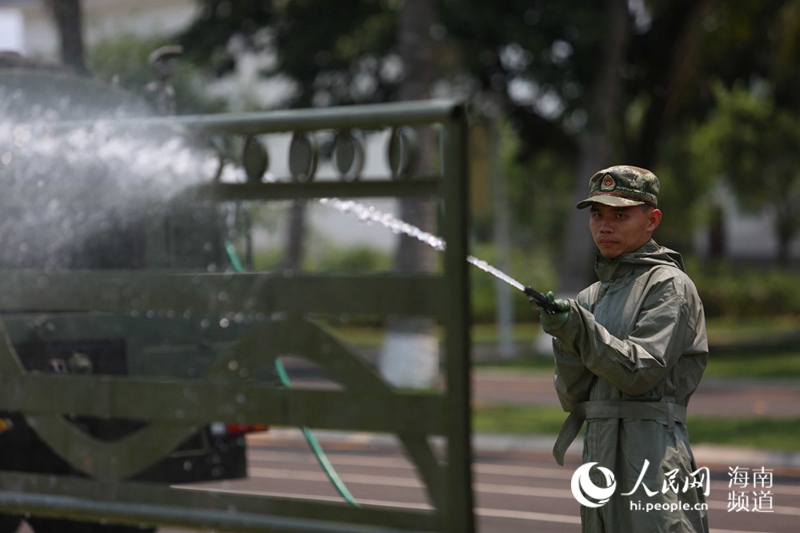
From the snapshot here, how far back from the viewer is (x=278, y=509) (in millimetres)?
2432

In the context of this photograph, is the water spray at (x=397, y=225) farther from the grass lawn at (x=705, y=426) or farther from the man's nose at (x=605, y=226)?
the grass lawn at (x=705, y=426)

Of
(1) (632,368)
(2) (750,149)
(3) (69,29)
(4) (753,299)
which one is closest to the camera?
(1) (632,368)

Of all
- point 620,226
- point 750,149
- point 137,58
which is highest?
point 137,58

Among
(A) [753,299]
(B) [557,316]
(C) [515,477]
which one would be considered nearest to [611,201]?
(B) [557,316]

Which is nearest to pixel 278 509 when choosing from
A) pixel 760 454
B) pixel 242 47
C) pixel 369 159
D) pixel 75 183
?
pixel 369 159

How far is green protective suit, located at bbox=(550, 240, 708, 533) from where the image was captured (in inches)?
117

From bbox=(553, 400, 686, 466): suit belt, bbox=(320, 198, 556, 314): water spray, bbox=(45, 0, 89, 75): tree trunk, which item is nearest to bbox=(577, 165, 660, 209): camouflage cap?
bbox=(320, 198, 556, 314): water spray

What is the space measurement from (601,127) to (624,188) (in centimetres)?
1410

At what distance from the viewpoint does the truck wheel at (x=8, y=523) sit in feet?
16.0

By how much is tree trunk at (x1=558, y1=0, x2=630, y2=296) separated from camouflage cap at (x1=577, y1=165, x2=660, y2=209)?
1332 centimetres

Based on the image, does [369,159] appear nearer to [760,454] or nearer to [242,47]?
[760,454]

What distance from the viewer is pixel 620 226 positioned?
3195mm

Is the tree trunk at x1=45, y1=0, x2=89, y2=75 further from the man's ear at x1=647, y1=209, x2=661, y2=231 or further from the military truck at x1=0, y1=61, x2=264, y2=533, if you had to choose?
the man's ear at x1=647, y1=209, x2=661, y2=231

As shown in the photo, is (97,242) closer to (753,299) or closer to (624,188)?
(624,188)
